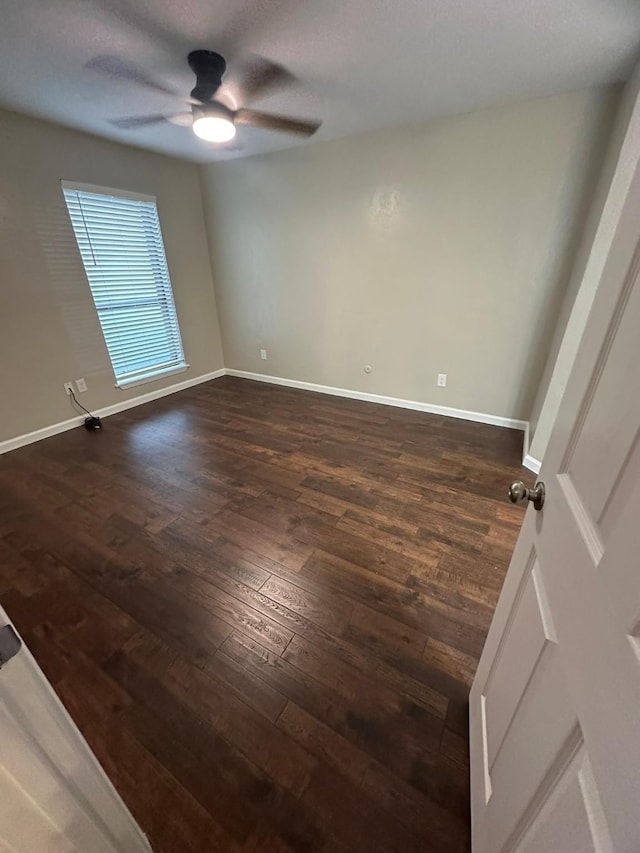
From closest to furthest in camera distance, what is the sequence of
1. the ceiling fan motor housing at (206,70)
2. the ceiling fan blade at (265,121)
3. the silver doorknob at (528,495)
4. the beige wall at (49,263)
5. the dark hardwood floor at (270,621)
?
1. the silver doorknob at (528,495)
2. the dark hardwood floor at (270,621)
3. the ceiling fan motor housing at (206,70)
4. the ceiling fan blade at (265,121)
5. the beige wall at (49,263)

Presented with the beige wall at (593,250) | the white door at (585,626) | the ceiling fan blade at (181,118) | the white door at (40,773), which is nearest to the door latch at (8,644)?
the white door at (40,773)

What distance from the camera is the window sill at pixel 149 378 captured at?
3580 millimetres

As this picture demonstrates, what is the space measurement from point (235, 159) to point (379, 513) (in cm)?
373

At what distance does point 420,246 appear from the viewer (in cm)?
293

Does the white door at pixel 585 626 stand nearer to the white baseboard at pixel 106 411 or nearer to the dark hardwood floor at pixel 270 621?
the dark hardwood floor at pixel 270 621

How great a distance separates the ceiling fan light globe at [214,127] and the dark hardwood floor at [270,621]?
2075 millimetres

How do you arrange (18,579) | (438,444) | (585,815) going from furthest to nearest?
(438,444)
(18,579)
(585,815)

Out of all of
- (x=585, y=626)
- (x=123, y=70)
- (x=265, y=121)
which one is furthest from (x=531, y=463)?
(x=123, y=70)

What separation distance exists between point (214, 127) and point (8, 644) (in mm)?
2470

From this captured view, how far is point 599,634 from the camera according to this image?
44cm

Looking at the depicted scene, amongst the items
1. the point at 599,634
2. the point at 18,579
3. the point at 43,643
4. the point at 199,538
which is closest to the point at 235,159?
the point at 199,538

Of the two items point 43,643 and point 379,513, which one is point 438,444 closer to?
point 379,513

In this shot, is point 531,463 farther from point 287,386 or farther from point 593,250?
point 287,386

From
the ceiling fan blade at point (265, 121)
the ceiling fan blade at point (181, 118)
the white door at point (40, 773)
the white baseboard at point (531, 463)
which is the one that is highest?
the ceiling fan blade at point (181, 118)
